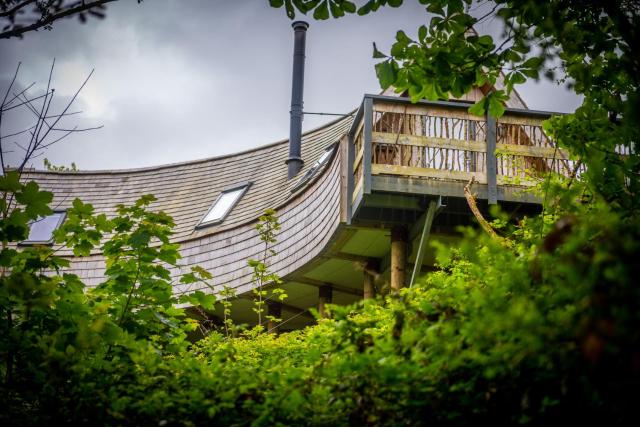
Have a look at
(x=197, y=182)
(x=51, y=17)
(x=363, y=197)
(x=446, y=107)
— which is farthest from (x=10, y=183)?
(x=197, y=182)

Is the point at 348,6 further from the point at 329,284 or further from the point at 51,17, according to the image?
the point at 329,284

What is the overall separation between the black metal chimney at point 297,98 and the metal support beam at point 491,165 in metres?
8.85

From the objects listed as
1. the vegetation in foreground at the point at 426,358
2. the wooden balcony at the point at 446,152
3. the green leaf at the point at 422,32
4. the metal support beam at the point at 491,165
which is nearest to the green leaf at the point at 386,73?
the green leaf at the point at 422,32

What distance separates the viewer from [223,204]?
19.1 meters

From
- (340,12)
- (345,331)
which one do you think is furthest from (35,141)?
(345,331)

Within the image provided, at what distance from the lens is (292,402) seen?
9.76 ft

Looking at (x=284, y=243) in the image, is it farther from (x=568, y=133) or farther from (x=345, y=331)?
(x=345, y=331)

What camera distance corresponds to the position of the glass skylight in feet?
59.5

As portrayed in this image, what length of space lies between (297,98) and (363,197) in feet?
34.8

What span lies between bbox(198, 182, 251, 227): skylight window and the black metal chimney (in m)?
1.58

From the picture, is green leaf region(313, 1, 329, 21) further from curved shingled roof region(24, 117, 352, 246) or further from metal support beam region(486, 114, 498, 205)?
curved shingled roof region(24, 117, 352, 246)

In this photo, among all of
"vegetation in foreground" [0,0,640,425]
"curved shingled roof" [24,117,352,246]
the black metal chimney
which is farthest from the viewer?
the black metal chimney

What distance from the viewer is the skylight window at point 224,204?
18.1 m

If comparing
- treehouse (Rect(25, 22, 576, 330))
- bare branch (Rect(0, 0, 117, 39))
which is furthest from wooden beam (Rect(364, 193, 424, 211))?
bare branch (Rect(0, 0, 117, 39))
